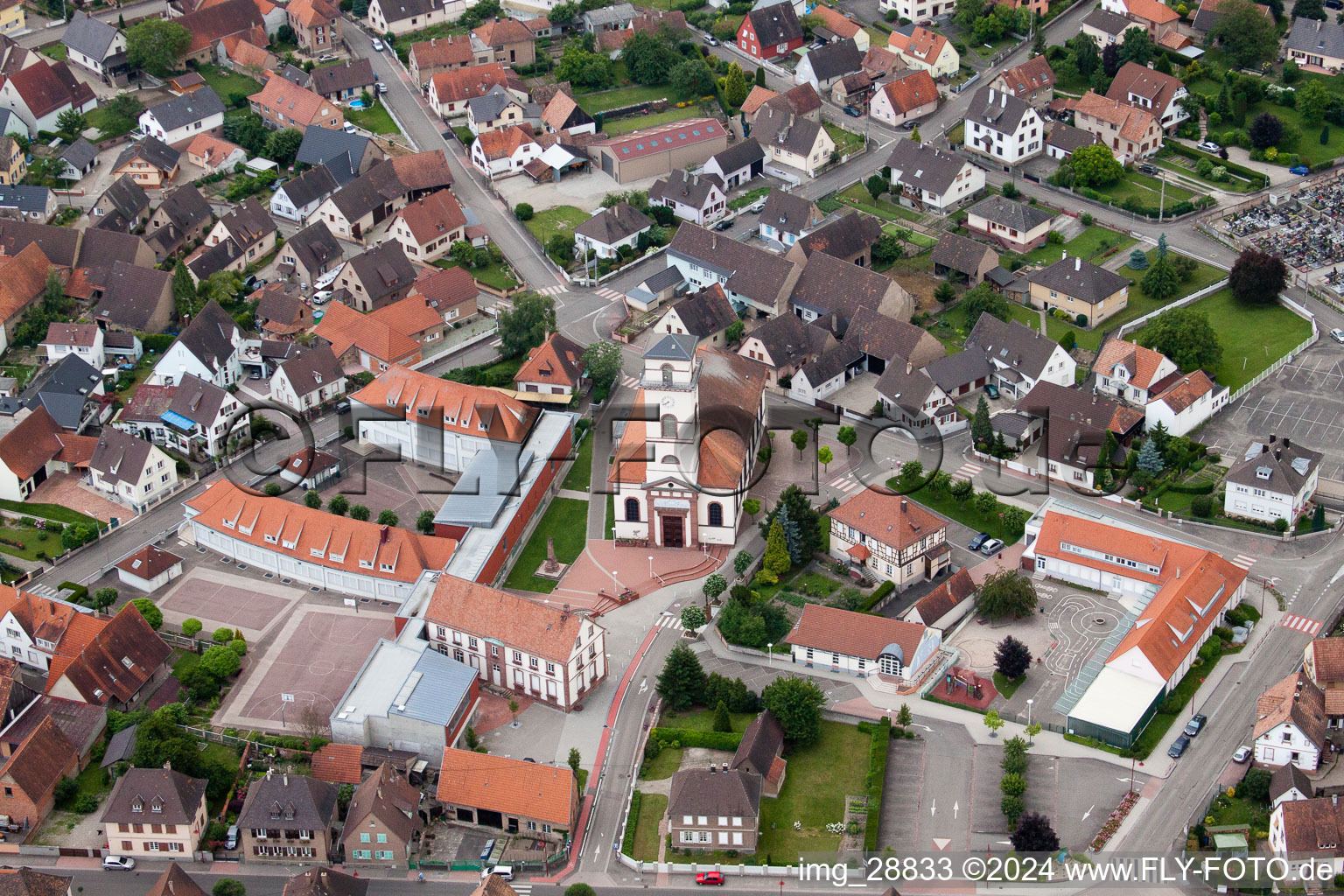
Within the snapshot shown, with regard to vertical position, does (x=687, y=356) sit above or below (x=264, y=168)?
above

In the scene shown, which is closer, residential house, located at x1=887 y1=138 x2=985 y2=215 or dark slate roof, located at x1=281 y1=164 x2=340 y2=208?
residential house, located at x1=887 y1=138 x2=985 y2=215

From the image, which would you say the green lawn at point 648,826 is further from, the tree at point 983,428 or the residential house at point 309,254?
the residential house at point 309,254

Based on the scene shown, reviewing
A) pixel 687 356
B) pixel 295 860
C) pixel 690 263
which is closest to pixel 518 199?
pixel 690 263

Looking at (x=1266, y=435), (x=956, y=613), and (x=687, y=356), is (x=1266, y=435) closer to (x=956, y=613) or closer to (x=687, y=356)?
(x=956, y=613)

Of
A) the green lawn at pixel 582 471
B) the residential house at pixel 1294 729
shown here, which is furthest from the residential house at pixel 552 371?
the residential house at pixel 1294 729

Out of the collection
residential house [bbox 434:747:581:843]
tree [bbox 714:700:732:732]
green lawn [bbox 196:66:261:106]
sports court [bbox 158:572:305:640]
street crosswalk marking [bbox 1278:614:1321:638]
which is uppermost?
residential house [bbox 434:747:581:843]

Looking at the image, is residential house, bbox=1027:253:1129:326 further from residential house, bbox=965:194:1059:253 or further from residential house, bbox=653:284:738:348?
residential house, bbox=653:284:738:348

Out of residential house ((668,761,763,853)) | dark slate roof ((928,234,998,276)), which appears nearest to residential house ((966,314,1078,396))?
dark slate roof ((928,234,998,276))
